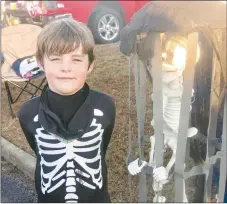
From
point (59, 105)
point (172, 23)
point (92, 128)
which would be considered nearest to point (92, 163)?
point (92, 128)

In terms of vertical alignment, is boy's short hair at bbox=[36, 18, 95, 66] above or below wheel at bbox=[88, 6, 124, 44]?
above

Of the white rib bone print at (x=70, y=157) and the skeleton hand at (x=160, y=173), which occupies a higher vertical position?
the white rib bone print at (x=70, y=157)

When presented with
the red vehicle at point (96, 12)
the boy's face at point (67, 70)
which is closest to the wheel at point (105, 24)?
the red vehicle at point (96, 12)

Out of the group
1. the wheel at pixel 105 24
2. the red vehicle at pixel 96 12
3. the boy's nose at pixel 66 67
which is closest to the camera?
the boy's nose at pixel 66 67

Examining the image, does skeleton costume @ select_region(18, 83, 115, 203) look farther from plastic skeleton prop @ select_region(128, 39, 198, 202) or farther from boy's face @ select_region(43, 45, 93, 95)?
plastic skeleton prop @ select_region(128, 39, 198, 202)

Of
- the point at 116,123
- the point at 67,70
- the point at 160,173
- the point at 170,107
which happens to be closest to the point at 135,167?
the point at 160,173

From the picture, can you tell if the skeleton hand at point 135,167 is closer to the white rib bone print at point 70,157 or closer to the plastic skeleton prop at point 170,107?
the plastic skeleton prop at point 170,107

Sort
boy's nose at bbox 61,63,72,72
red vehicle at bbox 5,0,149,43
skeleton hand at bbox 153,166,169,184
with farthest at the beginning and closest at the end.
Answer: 1. red vehicle at bbox 5,0,149,43
2. skeleton hand at bbox 153,166,169,184
3. boy's nose at bbox 61,63,72,72

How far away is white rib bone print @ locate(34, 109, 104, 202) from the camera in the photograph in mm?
1907

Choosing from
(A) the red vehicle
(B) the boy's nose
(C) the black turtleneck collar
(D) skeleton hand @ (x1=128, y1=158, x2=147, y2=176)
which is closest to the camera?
(B) the boy's nose

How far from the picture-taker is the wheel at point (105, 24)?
7398 mm

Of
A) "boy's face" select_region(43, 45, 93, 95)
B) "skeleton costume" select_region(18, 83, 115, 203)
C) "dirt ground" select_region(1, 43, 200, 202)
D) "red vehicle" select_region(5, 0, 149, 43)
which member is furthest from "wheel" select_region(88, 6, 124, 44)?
"boy's face" select_region(43, 45, 93, 95)

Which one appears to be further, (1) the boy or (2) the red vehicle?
(2) the red vehicle

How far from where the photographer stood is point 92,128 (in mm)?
1908
